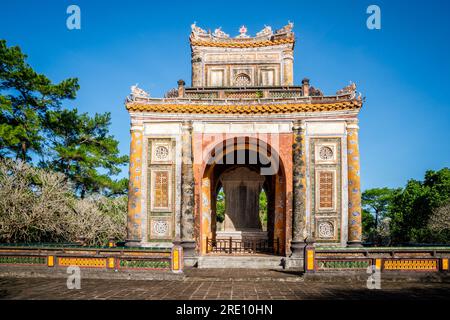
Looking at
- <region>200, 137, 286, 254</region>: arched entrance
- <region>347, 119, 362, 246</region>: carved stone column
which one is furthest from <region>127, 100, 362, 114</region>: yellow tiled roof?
<region>347, 119, 362, 246</region>: carved stone column

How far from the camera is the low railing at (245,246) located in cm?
1950

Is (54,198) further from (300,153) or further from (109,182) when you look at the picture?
(300,153)

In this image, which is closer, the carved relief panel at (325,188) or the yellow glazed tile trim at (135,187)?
the carved relief panel at (325,188)

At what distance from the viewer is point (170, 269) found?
12672mm

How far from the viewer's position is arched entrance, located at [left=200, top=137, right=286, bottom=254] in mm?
18906

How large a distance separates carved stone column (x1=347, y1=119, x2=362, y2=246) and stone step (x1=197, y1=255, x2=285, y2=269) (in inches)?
135

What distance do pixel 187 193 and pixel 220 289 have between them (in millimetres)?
7466

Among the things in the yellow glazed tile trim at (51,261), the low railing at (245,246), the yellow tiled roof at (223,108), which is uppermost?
the yellow tiled roof at (223,108)

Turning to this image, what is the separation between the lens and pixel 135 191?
1781 centimetres

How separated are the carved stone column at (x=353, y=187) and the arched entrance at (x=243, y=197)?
3.08m

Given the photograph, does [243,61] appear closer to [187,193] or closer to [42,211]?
[187,193]

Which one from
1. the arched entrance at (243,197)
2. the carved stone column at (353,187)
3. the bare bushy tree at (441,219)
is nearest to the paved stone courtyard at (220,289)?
the carved stone column at (353,187)

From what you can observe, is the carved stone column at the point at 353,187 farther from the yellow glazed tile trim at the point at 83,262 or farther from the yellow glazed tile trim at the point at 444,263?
the yellow glazed tile trim at the point at 83,262
